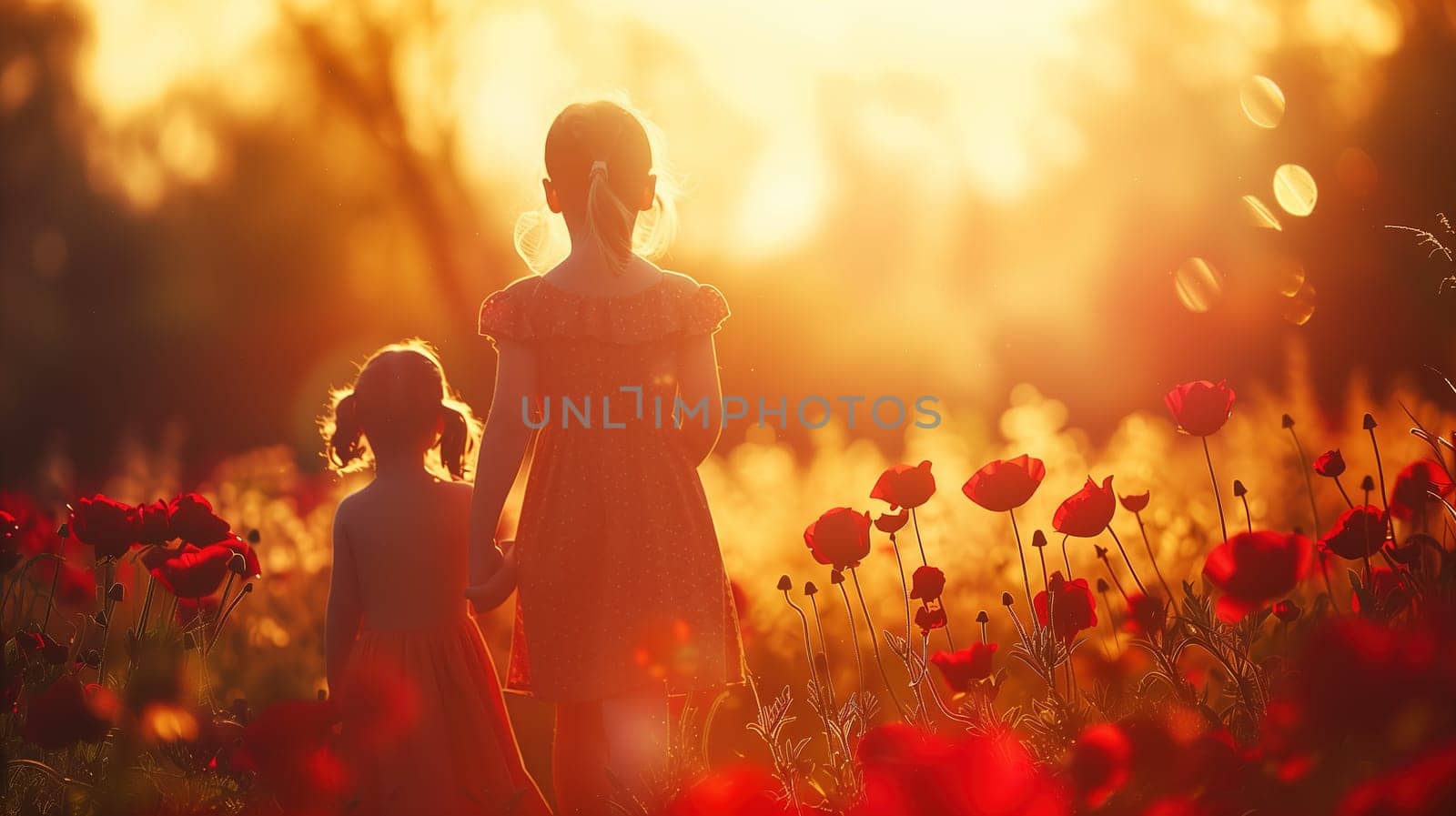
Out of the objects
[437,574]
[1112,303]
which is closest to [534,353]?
[437,574]

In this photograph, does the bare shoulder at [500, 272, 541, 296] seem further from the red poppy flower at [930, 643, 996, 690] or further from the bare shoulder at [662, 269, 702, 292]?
the red poppy flower at [930, 643, 996, 690]

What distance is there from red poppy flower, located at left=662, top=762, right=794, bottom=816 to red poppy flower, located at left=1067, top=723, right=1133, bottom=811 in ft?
1.89

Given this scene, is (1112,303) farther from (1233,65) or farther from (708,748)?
(708,748)

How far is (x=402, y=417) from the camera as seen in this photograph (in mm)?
2623

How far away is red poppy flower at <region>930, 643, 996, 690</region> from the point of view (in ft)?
6.92

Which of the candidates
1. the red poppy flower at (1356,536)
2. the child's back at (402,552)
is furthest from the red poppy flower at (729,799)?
the red poppy flower at (1356,536)

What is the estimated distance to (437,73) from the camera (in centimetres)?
938

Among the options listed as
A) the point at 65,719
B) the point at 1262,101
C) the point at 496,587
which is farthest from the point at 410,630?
the point at 1262,101

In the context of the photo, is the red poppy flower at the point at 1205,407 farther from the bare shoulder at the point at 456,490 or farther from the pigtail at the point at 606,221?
the bare shoulder at the point at 456,490

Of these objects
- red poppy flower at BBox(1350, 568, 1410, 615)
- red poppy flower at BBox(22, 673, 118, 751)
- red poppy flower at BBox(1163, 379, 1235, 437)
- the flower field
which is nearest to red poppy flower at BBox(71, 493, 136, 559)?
the flower field

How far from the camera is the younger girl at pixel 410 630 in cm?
252

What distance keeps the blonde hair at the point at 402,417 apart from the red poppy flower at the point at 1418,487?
198cm

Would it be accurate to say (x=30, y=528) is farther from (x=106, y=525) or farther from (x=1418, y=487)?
(x=1418, y=487)

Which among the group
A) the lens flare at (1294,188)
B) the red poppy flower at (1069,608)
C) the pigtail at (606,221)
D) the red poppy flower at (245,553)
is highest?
the lens flare at (1294,188)
